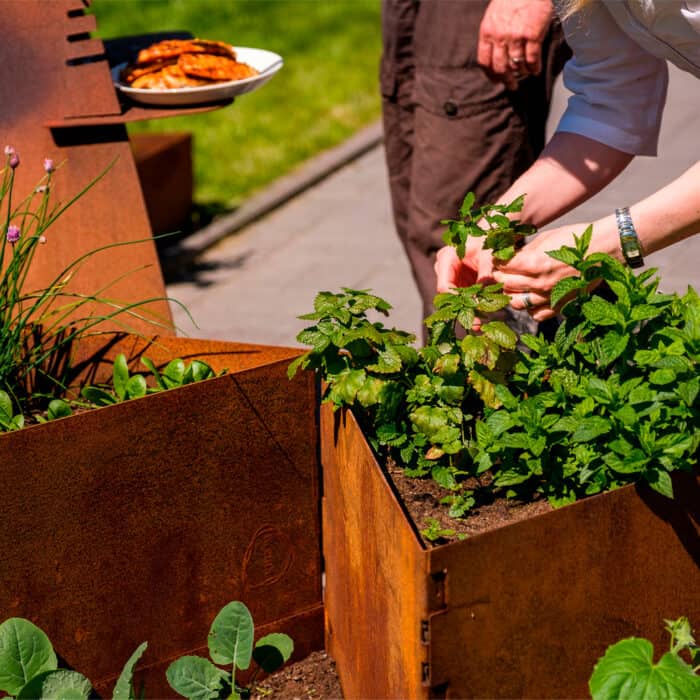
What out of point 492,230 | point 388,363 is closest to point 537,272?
point 492,230

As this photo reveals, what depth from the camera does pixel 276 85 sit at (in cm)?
712

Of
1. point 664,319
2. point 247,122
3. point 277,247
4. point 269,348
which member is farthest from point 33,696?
point 247,122

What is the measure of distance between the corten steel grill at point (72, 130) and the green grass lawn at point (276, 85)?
3188 mm

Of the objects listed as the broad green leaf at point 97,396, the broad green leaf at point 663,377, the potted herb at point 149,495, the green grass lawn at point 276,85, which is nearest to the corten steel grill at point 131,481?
the potted herb at point 149,495

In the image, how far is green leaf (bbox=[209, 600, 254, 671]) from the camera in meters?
1.88

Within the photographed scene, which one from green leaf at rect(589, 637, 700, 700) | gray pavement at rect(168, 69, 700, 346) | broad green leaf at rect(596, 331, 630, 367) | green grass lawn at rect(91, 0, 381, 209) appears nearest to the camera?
green leaf at rect(589, 637, 700, 700)

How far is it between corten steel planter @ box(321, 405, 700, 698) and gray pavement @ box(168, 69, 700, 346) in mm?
1635

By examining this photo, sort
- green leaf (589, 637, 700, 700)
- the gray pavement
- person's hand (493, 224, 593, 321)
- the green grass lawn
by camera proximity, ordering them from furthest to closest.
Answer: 1. the green grass lawn
2. the gray pavement
3. person's hand (493, 224, 593, 321)
4. green leaf (589, 637, 700, 700)

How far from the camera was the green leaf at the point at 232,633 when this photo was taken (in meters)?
1.88

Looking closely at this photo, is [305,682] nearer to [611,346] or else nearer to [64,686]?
[64,686]

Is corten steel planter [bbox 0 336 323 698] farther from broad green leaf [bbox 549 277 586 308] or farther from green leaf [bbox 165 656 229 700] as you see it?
broad green leaf [bbox 549 277 586 308]

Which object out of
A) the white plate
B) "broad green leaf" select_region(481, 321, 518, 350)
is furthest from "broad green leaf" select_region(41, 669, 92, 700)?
the white plate

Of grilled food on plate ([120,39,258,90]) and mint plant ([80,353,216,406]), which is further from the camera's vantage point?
grilled food on plate ([120,39,258,90])

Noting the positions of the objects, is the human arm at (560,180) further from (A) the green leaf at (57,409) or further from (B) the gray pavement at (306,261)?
(B) the gray pavement at (306,261)
